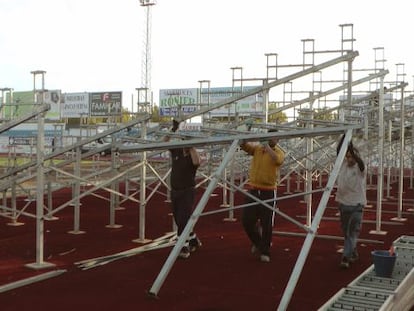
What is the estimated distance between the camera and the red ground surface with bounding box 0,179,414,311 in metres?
5.65

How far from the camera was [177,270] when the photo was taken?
7031 mm

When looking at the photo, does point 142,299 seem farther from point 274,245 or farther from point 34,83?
point 34,83

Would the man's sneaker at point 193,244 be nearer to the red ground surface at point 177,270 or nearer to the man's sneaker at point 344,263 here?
the red ground surface at point 177,270

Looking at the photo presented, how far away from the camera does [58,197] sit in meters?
16.5

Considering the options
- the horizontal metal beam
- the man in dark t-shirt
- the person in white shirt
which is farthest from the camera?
the man in dark t-shirt

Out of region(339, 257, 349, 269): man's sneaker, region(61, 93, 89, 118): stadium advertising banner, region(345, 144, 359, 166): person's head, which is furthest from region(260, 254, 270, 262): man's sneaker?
region(61, 93, 89, 118): stadium advertising banner

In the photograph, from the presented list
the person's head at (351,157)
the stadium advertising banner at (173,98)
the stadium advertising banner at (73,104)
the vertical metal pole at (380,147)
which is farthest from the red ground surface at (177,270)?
the stadium advertising banner at (73,104)

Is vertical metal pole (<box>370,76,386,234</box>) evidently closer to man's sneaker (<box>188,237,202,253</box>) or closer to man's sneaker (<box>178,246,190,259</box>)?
man's sneaker (<box>188,237,202,253</box>)

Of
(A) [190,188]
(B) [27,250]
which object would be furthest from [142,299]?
(B) [27,250]

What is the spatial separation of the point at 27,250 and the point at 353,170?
4.93 meters

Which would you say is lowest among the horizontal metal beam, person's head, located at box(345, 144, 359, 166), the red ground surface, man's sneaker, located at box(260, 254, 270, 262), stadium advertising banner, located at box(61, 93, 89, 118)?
the red ground surface

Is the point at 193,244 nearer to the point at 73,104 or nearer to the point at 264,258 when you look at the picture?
the point at 264,258

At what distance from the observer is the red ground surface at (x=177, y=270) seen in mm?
5652

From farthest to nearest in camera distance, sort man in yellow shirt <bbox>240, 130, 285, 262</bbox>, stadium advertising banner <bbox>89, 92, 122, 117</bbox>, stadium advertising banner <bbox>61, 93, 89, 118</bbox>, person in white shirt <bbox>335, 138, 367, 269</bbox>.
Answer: stadium advertising banner <bbox>61, 93, 89, 118</bbox> < stadium advertising banner <bbox>89, 92, 122, 117</bbox> < man in yellow shirt <bbox>240, 130, 285, 262</bbox> < person in white shirt <bbox>335, 138, 367, 269</bbox>
